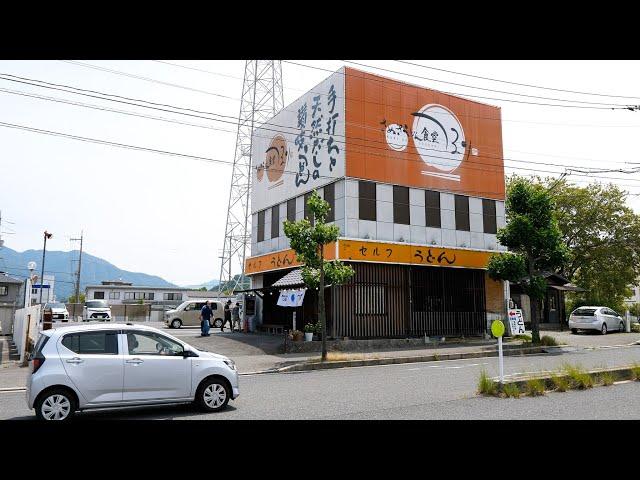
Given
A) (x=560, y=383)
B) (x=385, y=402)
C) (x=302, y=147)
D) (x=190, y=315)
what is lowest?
(x=385, y=402)

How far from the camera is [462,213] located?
24.7m

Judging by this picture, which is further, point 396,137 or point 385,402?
point 396,137

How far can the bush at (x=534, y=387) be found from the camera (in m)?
9.98

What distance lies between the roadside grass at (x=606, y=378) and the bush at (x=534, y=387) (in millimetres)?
1968

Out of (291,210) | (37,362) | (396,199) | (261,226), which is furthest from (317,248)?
(261,226)

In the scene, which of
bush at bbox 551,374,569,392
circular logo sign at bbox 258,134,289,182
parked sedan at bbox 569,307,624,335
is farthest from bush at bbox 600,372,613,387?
circular logo sign at bbox 258,134,289,182

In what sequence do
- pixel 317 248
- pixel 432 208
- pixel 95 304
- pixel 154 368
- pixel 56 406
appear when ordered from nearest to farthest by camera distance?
pixel 56 406 < pixel 154 368 < pixel 317 248 < pixel 432 208 < pixel 95 304

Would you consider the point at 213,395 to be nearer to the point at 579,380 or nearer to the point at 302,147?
the point at 579,380

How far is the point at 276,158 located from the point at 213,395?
20.1 m

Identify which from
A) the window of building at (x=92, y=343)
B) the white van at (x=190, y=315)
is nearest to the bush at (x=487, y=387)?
the window of building at (x=92, y=343)
